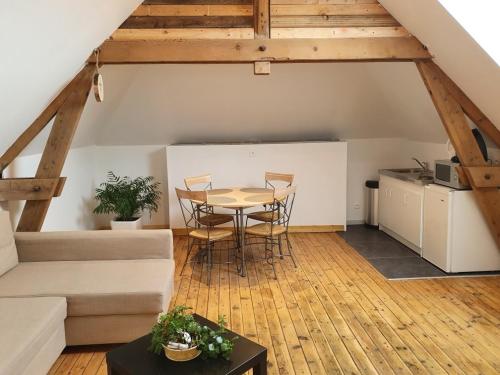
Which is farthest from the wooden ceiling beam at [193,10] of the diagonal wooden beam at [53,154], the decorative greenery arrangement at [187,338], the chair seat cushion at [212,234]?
→ the decorative greenery arrangement at [187,338]

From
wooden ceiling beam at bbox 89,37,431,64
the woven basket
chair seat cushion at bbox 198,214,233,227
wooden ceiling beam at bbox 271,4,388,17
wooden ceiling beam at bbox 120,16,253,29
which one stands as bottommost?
the woven basket

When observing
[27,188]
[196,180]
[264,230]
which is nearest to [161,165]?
[196,180]

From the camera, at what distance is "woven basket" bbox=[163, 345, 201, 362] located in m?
1.89

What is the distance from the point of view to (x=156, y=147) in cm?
603

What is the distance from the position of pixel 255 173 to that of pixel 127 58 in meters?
2.63

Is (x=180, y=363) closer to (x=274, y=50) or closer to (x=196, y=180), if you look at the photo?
(x=274, y=50)

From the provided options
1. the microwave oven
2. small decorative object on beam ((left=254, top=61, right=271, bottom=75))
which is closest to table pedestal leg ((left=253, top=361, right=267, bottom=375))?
small decorative object on beam ((left=254, top=61, right=271, bottom=75))

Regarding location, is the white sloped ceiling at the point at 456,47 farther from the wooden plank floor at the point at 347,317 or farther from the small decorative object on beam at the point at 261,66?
the wooden plank floor at the point at 347,317

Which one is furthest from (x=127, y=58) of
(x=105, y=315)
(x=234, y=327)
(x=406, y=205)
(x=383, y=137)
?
(x=383, y=137)

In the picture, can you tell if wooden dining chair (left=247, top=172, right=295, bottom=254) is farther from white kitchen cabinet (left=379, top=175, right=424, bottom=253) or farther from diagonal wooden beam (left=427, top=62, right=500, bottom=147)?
diagonal wooden beam (left=427, top=62, right=500, bottom=147)

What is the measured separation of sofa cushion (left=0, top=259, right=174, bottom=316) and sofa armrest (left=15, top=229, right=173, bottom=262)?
202 mm

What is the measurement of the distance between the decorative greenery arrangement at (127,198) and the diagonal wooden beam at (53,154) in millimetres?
1556

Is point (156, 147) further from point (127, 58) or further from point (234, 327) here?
point (234, 327)

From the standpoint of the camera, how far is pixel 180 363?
1.88 m
